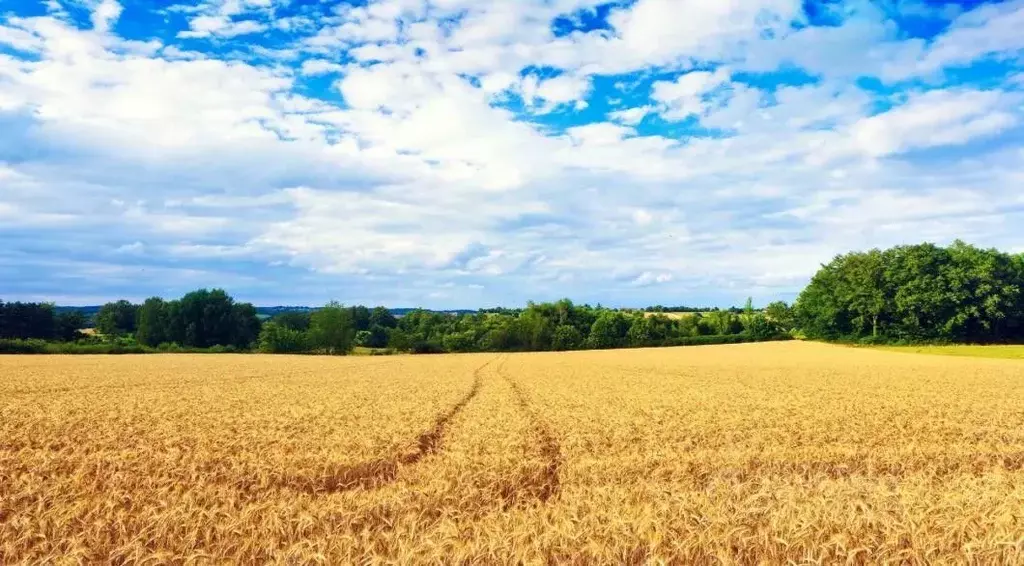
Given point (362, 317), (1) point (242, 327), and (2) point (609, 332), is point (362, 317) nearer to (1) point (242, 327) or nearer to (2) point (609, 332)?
(1) point (242, 327)

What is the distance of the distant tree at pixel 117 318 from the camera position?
12538 centimetres

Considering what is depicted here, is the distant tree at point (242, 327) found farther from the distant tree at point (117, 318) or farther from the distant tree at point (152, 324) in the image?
the distant tree at point (117, 318)

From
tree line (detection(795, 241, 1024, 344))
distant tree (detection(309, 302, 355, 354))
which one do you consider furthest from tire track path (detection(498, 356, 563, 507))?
distant tree (detection(309, 302, 355, 354))

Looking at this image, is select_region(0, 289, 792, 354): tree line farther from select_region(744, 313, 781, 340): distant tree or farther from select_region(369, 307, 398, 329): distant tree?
select_region(369, 307, 398, 329): distant tree

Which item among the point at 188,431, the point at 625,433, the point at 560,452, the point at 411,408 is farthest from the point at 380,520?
the point at 411,408

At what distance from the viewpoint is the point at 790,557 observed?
601 centimetres

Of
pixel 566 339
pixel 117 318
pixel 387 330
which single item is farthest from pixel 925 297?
pixel 117 318

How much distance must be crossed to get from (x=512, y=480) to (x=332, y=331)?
91.2 metres

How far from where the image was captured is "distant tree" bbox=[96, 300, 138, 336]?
125375 mm

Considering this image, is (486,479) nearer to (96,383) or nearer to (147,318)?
(96,383)

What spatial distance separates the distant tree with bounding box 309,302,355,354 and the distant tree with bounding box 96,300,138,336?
166 feet

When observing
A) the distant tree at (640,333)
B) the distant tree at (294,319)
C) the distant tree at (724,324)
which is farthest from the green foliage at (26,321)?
the distant tree at (724,324)

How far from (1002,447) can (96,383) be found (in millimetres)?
35737

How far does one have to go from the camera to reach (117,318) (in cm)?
13238
